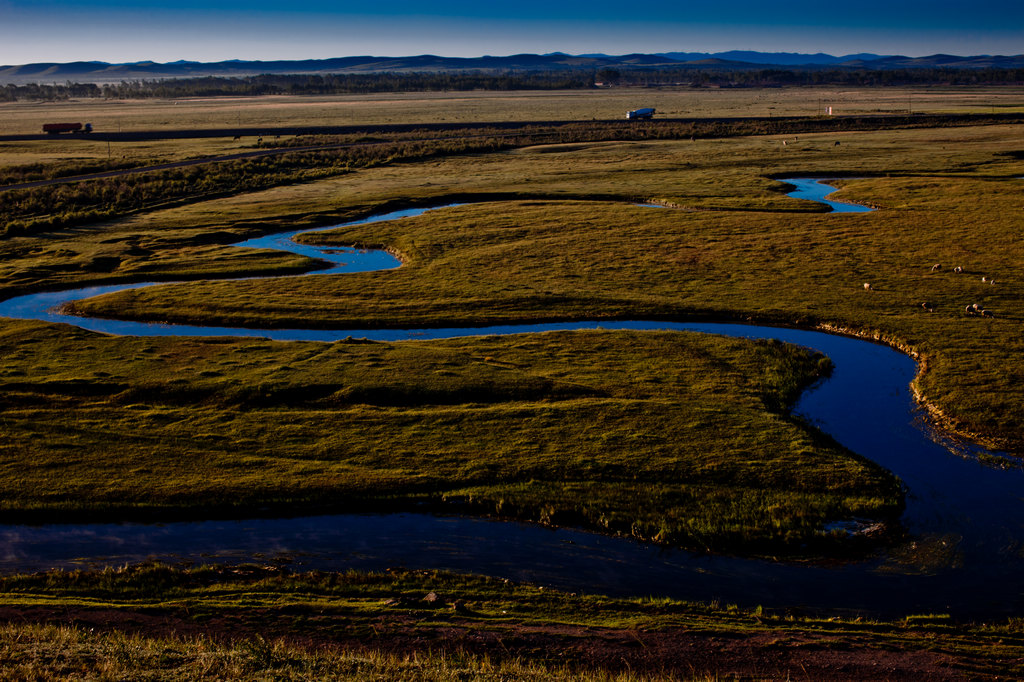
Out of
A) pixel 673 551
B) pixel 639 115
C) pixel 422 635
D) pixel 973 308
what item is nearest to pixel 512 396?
pixel 673 551

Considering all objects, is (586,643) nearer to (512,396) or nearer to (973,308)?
(512,396)

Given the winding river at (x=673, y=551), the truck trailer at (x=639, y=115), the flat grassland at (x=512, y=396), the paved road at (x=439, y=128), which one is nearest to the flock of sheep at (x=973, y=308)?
the flat grassland at (x=512, y=396)

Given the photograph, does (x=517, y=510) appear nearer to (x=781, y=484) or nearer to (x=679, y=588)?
(x=679, y=588)

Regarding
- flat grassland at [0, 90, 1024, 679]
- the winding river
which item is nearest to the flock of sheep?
flat grassland at [0, 90, 1024, 679]

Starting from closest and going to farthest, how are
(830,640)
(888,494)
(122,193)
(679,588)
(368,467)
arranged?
(830,640)
(679,588)
(888,494)
(368,467)
(122,193)

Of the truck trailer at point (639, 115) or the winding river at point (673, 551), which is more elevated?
the truck trailer at point (639, 115)

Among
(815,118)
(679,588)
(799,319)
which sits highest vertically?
(815,118)

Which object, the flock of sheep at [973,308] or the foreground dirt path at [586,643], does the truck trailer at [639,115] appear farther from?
the foreground dirt path at [586,643]

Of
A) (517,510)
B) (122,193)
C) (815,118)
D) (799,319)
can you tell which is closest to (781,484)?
(517,510)
